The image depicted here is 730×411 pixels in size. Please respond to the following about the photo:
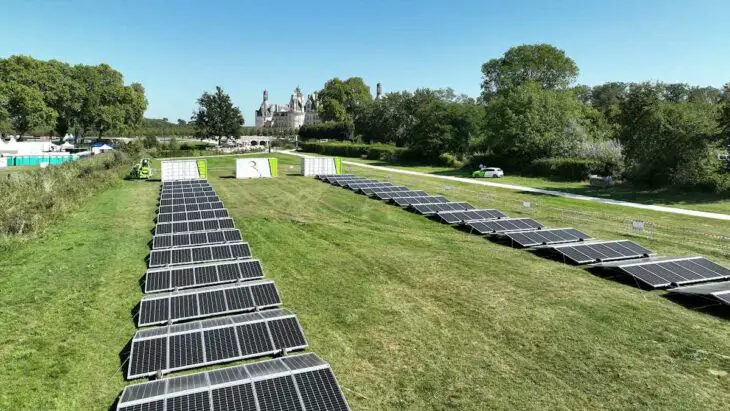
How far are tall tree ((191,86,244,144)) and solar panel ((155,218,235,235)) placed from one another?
8559 centimetres

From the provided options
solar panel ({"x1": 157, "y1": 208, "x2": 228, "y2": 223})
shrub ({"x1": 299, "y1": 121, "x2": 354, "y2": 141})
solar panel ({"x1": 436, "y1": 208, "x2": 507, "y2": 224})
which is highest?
shrub ({"x1": 299, "y1": 121, "x2": 354, "y2": 141})

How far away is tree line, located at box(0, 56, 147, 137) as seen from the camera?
261ft

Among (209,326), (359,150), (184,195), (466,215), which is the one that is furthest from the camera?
(359,150)

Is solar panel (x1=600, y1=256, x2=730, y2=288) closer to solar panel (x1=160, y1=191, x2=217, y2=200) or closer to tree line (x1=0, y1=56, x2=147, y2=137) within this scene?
solar panel (x1=160, y1=191, x2=217, y2=200)

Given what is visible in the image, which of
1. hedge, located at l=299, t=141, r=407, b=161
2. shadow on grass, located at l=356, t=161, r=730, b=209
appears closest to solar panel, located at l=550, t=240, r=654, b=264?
shadow on grass, located at l=356, t=161, r=730, b=209

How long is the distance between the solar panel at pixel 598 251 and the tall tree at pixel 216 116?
3775 inches

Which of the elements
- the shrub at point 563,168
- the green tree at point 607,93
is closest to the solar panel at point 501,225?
the shrub at point 563,168

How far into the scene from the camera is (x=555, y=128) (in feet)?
186

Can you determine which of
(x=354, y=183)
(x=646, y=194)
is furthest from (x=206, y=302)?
(x=646, y=194)

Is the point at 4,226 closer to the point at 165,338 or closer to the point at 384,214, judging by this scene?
the point at 165,338

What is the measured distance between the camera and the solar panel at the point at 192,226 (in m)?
21.1

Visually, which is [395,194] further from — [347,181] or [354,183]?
[347,181]

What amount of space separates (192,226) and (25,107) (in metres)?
79.2

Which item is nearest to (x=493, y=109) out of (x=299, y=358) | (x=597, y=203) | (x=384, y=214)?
Answer: (x=597, y=203)
